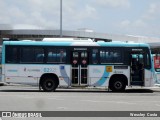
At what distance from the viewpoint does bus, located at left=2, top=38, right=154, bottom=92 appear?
2538 centimetres

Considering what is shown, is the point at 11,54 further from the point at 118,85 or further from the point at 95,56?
the point at 118,85

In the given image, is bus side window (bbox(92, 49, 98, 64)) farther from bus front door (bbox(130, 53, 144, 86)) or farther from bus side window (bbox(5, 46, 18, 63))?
bus side window (bbox(5, 46, 18, 63))

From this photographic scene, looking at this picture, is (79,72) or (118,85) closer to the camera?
(79,72)

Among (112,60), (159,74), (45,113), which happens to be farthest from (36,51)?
(45,113)

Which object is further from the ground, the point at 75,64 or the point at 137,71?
the point at 75,64

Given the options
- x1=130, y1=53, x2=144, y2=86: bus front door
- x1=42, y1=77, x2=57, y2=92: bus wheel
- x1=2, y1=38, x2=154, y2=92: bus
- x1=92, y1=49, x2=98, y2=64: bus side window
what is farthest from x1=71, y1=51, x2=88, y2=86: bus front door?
x1=130, y1=53, x2=144, y2=86: bus front door

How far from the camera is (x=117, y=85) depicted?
25.5 metres

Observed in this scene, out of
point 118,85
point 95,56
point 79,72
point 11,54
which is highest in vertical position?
point 11,54

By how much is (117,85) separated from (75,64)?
2719 millimetres

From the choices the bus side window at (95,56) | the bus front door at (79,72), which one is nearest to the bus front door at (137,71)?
the bus side window at (95,56)

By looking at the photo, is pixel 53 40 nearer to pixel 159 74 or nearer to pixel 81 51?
pixel 81 51

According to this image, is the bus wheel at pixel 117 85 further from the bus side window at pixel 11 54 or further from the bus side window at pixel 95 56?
the bus side window at pixel 11 54

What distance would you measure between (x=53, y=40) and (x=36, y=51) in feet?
4.10

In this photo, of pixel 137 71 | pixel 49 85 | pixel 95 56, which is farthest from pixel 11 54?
pixel 137 71
